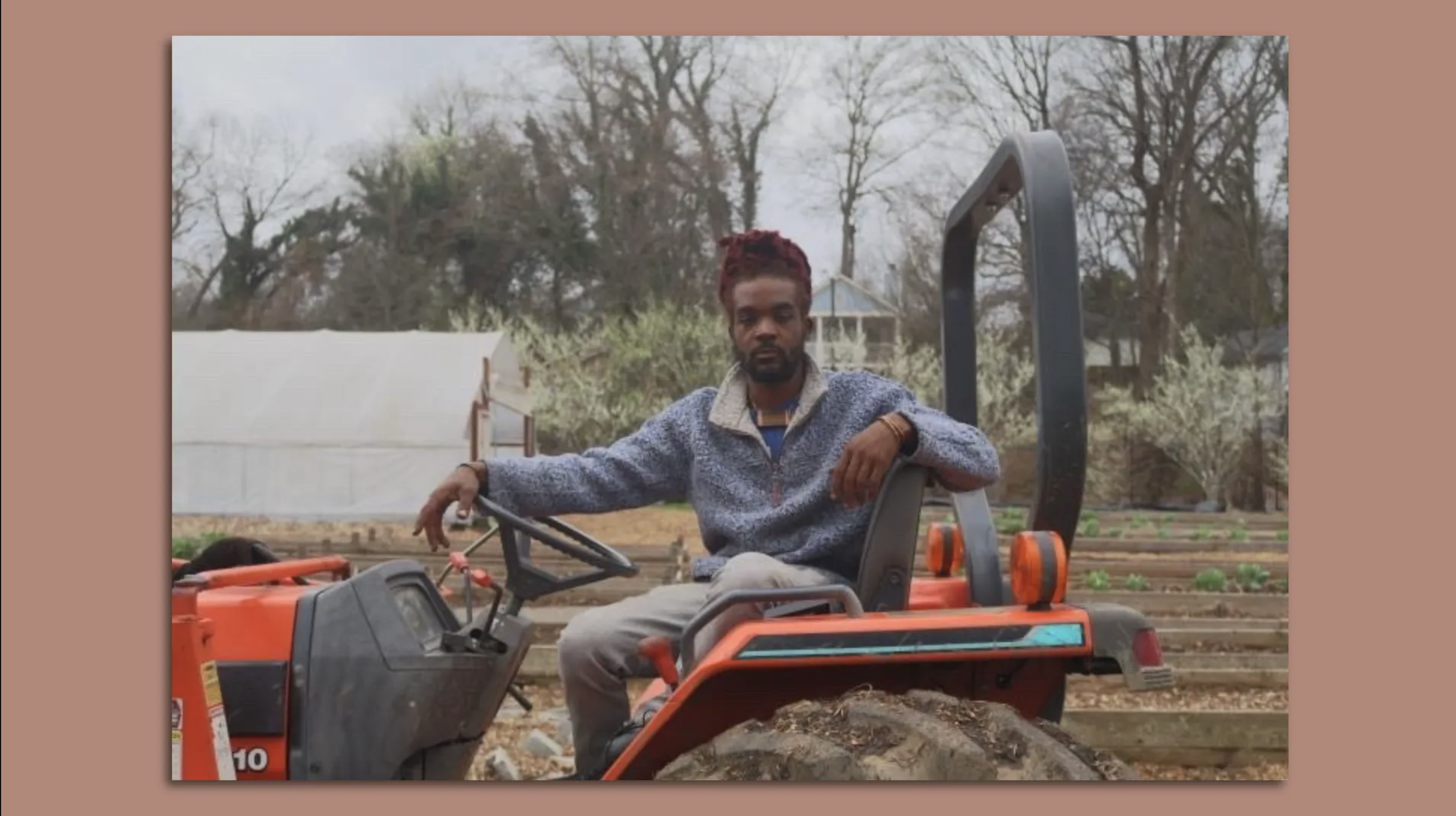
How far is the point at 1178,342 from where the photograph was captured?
5.35 m

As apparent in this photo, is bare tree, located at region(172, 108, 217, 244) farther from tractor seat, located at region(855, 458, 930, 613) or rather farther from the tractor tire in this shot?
the tractor tire

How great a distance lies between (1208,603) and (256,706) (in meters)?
5.81

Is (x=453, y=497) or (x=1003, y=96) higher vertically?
(x=1003, y=96)

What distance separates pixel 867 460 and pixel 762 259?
61 centimetres

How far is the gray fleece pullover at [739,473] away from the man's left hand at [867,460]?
0.12 meters

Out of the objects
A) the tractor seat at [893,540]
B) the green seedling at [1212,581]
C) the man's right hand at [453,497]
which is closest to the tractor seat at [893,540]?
the tractor seat at [893,540]

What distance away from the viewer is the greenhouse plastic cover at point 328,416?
16.3ft

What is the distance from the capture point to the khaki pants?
2.94 metres

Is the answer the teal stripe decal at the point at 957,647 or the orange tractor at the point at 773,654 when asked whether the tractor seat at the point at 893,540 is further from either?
the teal stripe decal at the point at 957,647

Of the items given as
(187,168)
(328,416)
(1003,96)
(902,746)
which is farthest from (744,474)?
(328,416)

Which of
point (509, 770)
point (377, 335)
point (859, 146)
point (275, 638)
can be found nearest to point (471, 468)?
point (275, 638)

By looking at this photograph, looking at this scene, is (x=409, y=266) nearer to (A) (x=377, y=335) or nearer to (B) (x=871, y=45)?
(A) (x=377, y=335)

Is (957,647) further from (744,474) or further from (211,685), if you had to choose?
(211,685)

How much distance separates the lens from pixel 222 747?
287 centimetres
